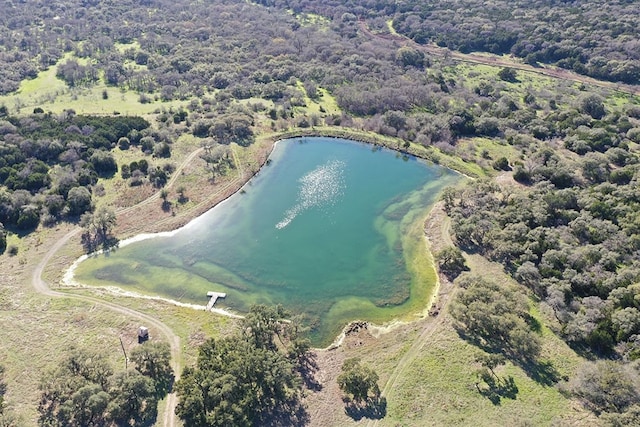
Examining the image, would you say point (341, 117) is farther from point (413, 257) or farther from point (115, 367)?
point (115, 367)

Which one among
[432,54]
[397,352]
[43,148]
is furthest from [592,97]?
[43,148]

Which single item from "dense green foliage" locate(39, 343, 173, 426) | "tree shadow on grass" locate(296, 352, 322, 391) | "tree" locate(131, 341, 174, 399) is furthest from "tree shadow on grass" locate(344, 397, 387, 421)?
"dense green foliage" locate(39, 343, 173, 426)

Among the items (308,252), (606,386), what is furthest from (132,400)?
(606,386)

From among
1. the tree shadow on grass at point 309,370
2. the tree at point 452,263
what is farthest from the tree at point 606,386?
the tree shadow on grass at point 309,370

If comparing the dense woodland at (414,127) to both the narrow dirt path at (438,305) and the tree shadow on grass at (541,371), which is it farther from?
the narrow dirt path at (438,305)

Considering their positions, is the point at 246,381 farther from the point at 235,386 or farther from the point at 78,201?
the point at 78,201
